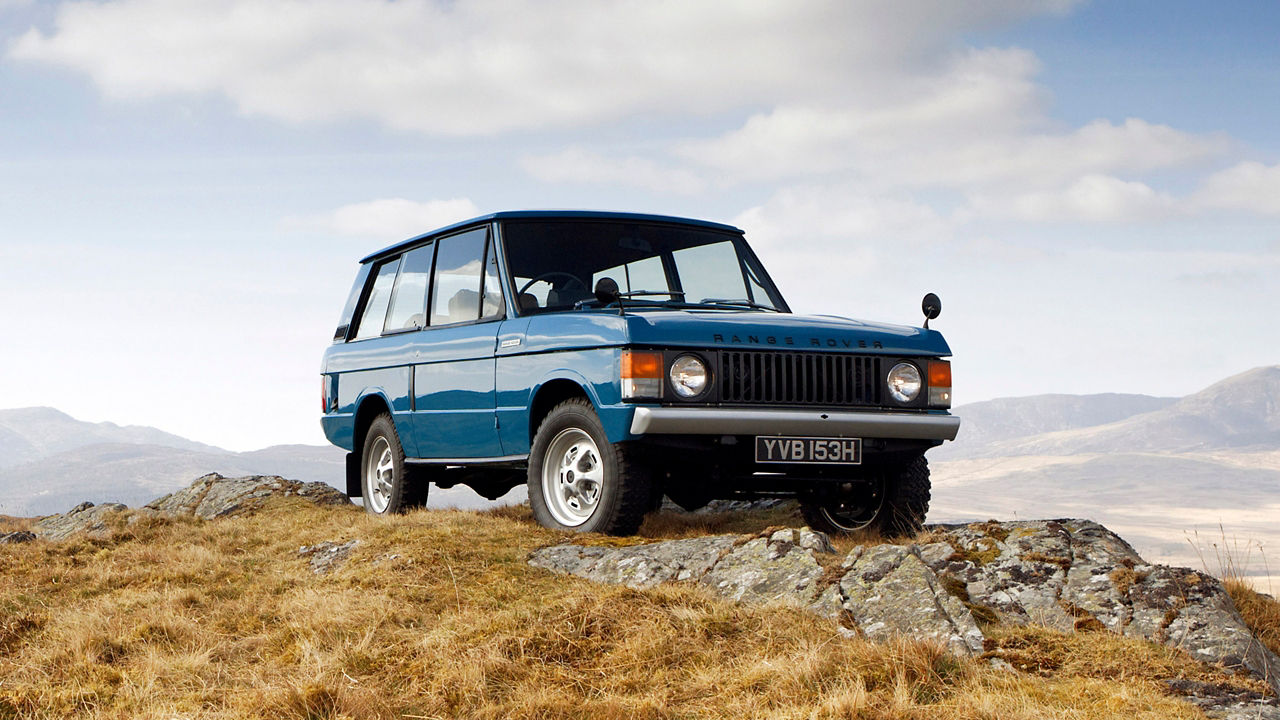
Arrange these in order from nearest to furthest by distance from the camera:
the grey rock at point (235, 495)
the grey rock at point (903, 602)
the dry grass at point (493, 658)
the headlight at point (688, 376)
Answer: the dry grass at point (493, 658)
the grey rock at point (903, 602)
the headlight at point (688, 376)
the grey rock at point (235, 495)

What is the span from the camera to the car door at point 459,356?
775 cm

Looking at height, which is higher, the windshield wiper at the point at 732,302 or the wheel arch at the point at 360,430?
the windshield wiper at the point at 732,302

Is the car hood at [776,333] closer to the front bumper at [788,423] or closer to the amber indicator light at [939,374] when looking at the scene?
the amber indicator light at [939,374]

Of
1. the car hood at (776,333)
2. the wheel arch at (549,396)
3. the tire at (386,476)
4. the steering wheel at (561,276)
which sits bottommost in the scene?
the tire at (386,476)

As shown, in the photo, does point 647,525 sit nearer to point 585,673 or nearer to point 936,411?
point 936,411

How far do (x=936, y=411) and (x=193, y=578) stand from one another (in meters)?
4.52

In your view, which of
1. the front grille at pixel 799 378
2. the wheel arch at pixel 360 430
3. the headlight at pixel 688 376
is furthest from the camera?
the wheel arch at pixel 360 430

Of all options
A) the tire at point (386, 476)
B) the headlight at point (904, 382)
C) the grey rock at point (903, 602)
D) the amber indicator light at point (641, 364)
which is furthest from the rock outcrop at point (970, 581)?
the tire at point (386, 476)

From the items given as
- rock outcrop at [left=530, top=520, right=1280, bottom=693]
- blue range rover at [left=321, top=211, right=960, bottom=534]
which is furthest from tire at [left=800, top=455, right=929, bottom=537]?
rock outcrop at [left=530, top=520, right=1280, bottom=693]

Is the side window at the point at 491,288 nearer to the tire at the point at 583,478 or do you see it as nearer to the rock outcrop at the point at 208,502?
the tire at the point at 583,478

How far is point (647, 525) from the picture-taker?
7.67m

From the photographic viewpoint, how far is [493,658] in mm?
4316

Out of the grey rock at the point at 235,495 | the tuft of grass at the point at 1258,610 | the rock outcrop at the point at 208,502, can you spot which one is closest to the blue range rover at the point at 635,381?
the tuft of grass at the point at 1258,610

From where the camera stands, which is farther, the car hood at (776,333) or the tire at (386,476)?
the tire at (386,476)
